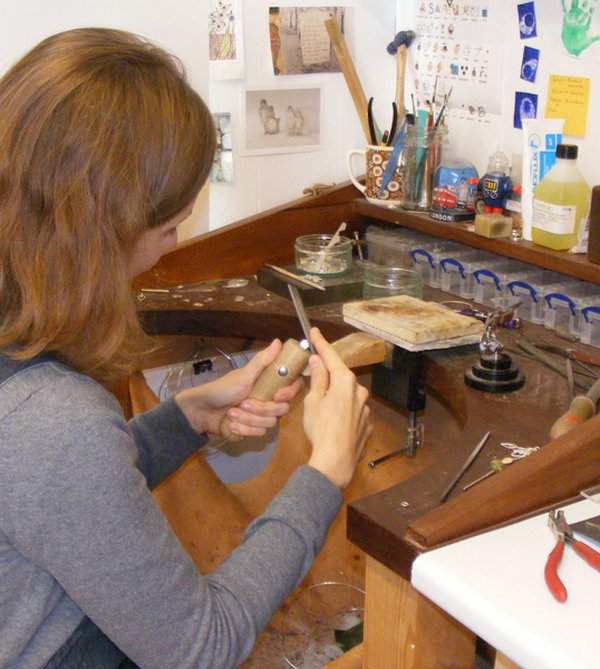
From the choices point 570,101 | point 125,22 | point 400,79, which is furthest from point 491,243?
point 125,22

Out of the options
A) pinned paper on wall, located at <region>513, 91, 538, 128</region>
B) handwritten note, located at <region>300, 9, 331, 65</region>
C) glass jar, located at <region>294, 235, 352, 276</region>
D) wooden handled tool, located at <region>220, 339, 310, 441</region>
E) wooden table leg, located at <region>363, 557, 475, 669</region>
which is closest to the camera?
wooden table leg, located at <region>363, 557, 475, 669</region>

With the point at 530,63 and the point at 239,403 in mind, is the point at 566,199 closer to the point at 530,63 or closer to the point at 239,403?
the point at 530,63

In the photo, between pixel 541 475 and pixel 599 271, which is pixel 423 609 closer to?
pixel 541 475

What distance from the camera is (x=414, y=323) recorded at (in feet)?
4.62

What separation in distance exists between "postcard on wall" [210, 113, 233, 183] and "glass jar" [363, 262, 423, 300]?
1.36 ft

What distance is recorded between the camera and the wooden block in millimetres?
→ 1383

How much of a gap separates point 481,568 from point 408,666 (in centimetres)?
18

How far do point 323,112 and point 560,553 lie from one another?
1355 mm

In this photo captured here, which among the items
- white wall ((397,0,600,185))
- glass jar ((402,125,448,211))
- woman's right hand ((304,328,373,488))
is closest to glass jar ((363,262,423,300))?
glass jar ((402,125,448,211))

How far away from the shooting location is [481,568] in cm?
80

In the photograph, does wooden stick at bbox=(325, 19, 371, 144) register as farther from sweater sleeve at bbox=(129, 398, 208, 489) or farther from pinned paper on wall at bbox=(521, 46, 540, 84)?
sweater sleeve at bbox=(129, 398, 208, 489)

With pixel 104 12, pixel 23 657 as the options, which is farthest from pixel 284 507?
pixel 104 12

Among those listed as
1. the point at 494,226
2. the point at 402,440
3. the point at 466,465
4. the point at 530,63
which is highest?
the point at 530,63

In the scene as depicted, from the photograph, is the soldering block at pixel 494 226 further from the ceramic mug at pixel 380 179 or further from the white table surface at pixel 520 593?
the white table surface at pixel 520 593
